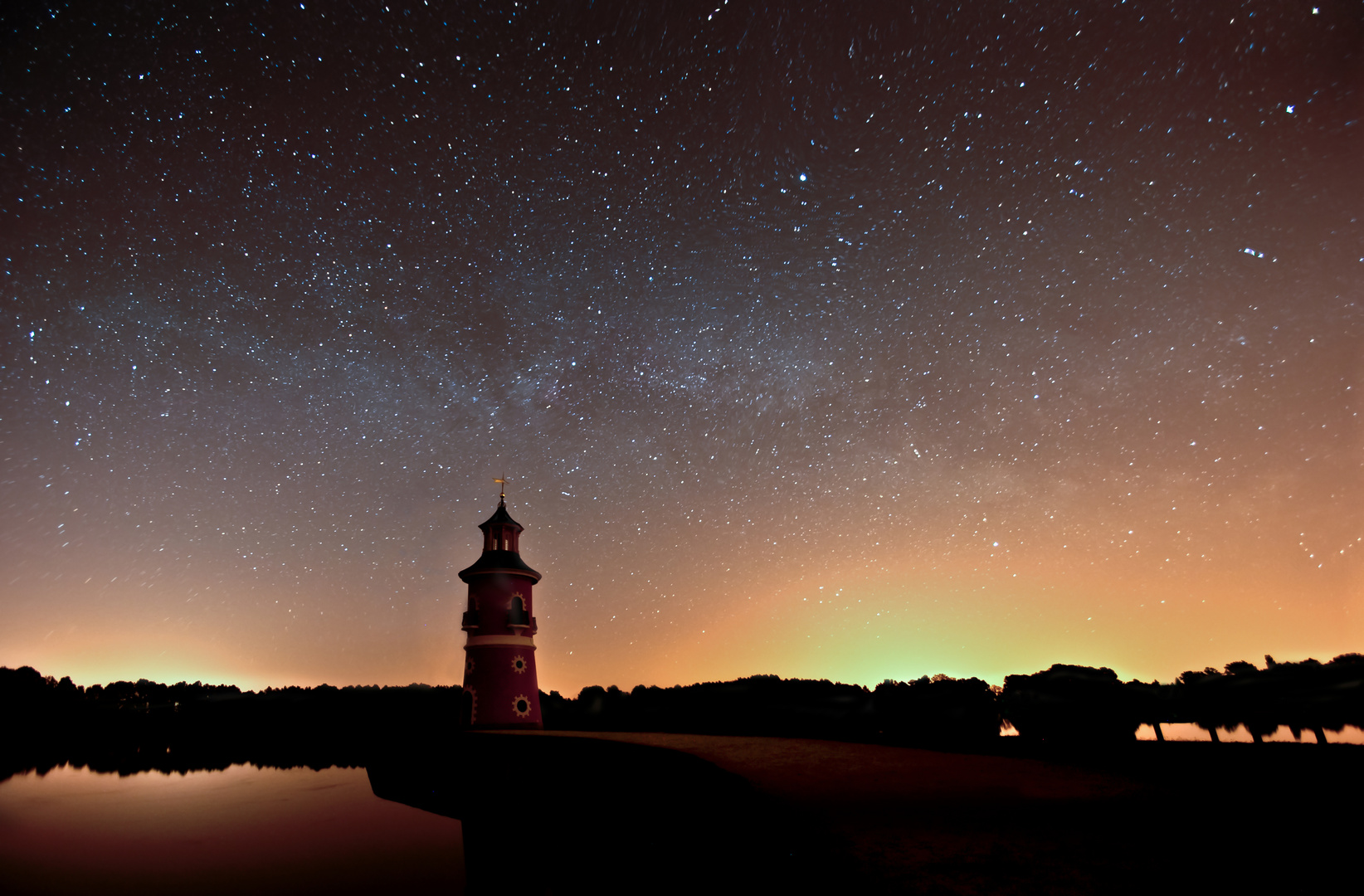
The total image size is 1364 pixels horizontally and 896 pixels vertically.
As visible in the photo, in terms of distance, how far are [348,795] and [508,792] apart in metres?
41.2

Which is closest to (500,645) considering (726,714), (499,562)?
(499,562)

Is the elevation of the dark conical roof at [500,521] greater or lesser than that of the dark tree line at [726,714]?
greater

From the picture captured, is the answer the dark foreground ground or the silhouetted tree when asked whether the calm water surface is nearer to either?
the dark foreground ground

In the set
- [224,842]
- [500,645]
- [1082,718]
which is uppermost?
[500,645]

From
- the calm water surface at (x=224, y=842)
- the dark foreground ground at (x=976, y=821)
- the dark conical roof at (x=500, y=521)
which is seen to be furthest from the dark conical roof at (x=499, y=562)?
the dark foreground ground at (x=976, y=821)

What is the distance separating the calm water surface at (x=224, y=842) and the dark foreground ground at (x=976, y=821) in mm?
20594

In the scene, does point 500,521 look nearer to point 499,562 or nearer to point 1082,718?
point 499,562

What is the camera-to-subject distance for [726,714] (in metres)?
40.9

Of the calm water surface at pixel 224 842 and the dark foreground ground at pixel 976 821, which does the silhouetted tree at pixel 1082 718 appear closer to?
the dark foreground ground at pixel 976 821

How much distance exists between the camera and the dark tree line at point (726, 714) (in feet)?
44.3

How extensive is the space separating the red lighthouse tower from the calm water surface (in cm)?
679

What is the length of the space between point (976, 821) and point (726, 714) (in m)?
37.3

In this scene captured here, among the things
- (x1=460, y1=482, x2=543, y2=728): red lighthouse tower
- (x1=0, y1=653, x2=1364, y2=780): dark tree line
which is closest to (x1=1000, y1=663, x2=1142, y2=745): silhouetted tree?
(x1=0, y1=653, x2=1364, y2=780): dark tree line

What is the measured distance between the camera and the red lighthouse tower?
30031mm
